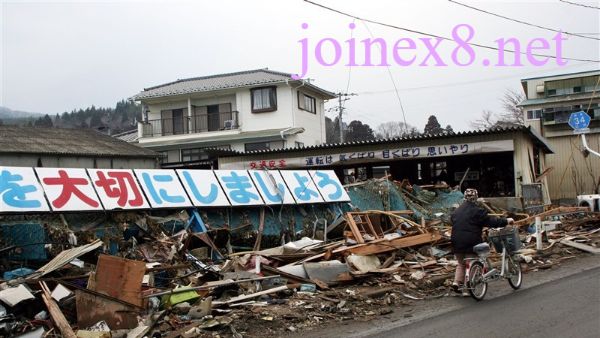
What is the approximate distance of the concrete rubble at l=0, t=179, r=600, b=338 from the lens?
7.56 metres

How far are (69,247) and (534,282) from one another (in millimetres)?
9092

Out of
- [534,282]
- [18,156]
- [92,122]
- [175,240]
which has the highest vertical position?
[92,122]

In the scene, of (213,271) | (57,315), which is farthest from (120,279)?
(213,271)

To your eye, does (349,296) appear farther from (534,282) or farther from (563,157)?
(563,157)

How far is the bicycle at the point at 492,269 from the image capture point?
910cm

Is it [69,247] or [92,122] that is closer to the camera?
[69,247]

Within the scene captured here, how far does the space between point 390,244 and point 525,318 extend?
5.09m

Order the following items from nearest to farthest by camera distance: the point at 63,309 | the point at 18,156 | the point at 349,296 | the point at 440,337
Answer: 1. the point at 440,337
2. the point at 63,309
3. the point at 349,296
4. the point at 18,156

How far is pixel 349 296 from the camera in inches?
367

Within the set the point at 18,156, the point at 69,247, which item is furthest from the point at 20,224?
the point at 18,156

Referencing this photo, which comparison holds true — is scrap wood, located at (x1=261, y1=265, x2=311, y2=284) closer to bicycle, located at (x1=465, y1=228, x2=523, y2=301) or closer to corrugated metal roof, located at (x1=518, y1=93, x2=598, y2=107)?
bicycle, located at (x1=465, y1=228, x2=523, y2=301)

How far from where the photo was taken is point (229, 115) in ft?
127

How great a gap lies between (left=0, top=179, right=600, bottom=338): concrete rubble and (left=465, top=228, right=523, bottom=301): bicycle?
2.80 ft

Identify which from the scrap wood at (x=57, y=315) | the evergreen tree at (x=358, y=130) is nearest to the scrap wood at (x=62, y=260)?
the scrap wood at (x=57, y=315)
